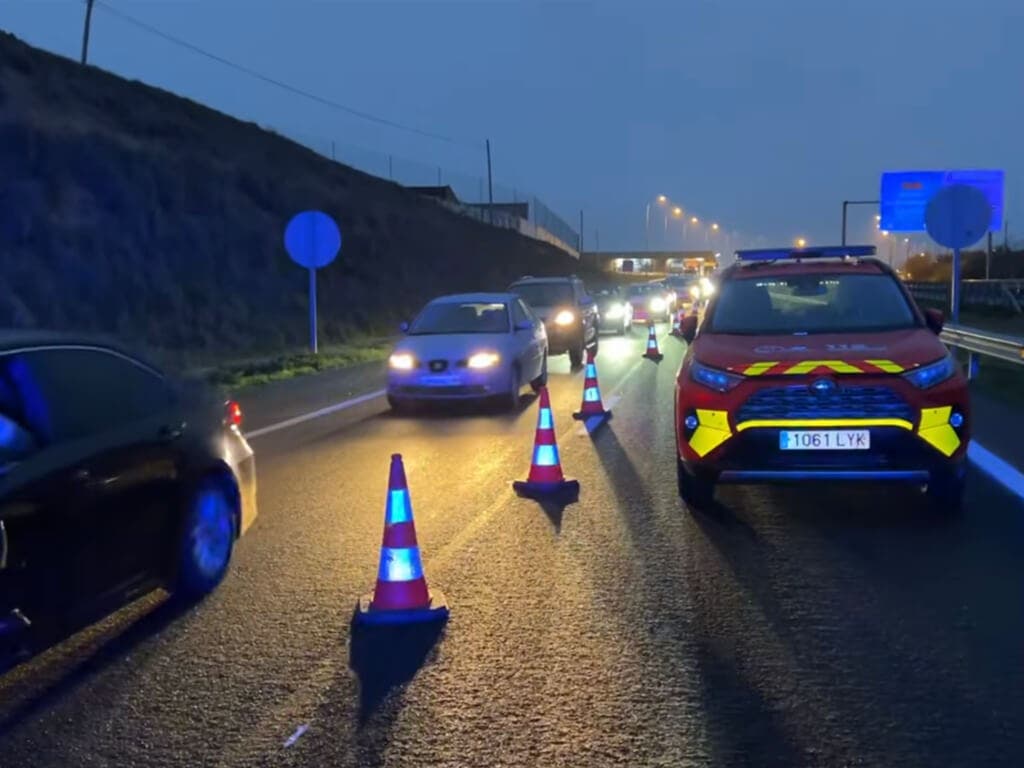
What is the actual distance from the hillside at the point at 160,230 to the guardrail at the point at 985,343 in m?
13.7

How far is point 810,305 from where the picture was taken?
891cm

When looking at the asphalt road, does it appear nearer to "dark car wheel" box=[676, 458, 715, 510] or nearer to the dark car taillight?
"dark car wheel" box=[676, 458, 715, 510]

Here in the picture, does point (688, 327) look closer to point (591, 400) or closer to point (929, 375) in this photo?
point (929, 375)

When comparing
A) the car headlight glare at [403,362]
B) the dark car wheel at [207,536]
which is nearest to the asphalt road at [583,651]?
the dark car wheel at [207,536]

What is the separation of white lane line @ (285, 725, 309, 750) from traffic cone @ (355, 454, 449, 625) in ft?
4.00

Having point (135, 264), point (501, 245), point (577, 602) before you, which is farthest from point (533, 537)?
point (501, 245)

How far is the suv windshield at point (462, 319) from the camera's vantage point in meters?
15.5

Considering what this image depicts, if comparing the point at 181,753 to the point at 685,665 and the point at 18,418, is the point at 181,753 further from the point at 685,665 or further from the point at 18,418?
the point at 685,665

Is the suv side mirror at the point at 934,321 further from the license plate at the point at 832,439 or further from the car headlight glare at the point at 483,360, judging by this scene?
the car headlight glare at the point at 483,360

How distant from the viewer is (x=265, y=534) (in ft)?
25.0

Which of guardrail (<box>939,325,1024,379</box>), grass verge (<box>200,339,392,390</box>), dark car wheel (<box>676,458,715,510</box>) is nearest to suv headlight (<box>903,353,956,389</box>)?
dark car wheel (<box>676,458,715,510</box>)

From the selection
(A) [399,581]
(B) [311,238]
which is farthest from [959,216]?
(A) [399,581]

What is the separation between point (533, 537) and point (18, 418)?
3.49 m

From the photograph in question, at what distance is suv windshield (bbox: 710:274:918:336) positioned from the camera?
8.60m
